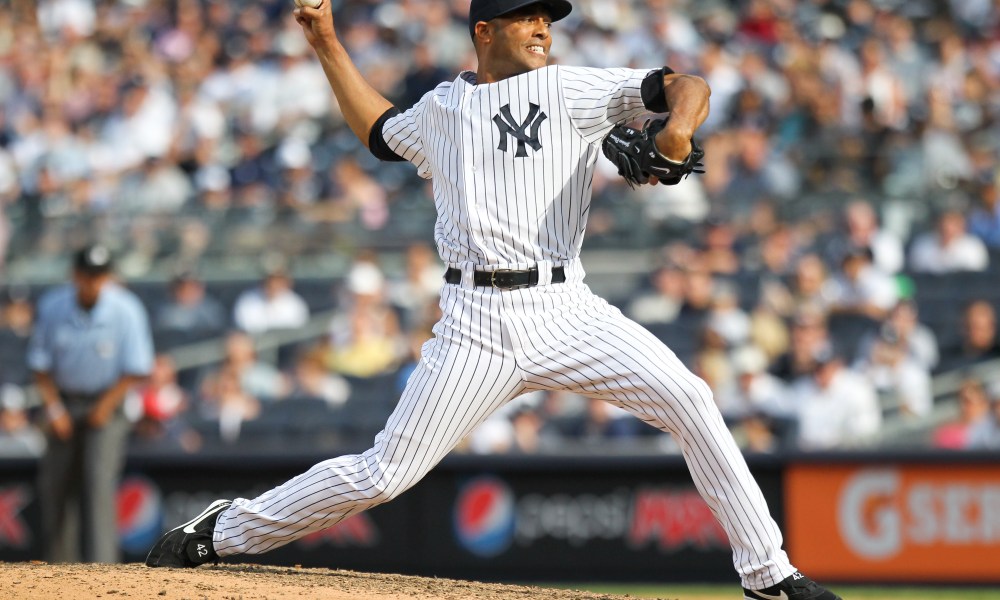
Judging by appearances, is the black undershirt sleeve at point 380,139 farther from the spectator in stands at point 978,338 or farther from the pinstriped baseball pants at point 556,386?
the spectator in stands at point 978,338

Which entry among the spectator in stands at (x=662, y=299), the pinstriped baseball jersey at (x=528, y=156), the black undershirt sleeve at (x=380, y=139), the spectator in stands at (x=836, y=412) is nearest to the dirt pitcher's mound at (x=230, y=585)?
the pinstriped baseball jersey at (x=528, y=156)

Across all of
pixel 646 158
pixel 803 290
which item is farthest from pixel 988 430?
pixel 646 158

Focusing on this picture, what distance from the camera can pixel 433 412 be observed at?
4098mm

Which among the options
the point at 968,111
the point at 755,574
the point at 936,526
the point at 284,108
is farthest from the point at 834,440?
the point at 284,108

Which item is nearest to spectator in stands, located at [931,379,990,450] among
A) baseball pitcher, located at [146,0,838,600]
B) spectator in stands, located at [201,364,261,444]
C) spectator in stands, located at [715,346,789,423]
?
spectator in stands, located at [715,346,789,423]

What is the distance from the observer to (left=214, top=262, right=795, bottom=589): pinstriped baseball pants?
13.3 feet

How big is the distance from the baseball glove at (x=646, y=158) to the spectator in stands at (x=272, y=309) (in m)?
6.59

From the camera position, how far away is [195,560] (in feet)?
15.1

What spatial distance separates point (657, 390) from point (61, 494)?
461 cm

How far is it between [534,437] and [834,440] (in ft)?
5.87

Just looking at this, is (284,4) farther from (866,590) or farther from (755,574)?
(755,574)

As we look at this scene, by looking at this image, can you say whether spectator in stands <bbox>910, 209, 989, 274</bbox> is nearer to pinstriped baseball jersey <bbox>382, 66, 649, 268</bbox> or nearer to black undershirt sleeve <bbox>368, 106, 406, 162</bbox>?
black undershirt sleeve <bbox>368, 106, 406, 162</bbox>

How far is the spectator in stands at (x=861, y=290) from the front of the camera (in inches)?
372

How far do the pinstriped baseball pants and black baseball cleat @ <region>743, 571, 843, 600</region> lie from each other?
0.02 metres
